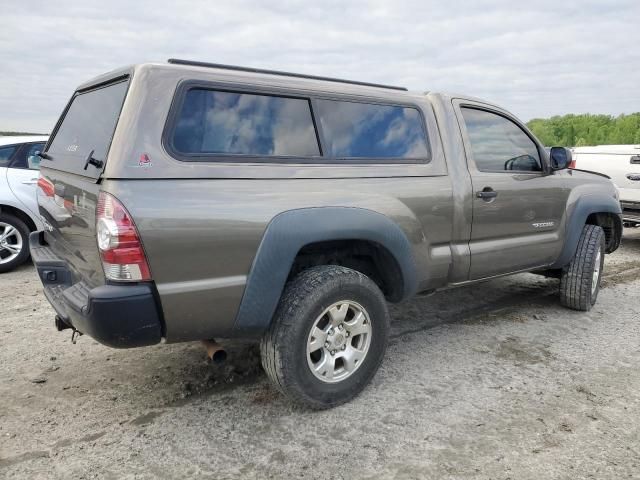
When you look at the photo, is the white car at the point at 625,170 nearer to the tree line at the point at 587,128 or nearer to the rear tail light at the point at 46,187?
the rear tail light at the point at 46,187

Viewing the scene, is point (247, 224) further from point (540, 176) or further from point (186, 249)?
point (540, 176)

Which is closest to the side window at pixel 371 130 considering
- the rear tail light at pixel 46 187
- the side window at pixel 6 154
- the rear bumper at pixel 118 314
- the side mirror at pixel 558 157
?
the rear bumper at pixel 118 314

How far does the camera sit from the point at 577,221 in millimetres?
4434

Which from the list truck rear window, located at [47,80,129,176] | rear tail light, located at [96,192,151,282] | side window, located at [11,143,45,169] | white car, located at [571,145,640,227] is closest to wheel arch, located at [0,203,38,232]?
side window, located at [11,143,45,169]

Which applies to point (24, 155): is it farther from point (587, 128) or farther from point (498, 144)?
point (587, 128)

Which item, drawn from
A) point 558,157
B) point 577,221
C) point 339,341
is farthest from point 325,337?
point 577,221

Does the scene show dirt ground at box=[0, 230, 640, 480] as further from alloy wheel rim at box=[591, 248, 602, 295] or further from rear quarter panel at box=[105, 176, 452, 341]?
rear quarter panel at box=[105, 176, 452, 341]

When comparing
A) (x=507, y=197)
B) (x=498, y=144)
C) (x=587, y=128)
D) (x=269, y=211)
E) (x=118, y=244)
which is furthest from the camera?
(x=587, y=128)

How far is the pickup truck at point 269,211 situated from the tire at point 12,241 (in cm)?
323

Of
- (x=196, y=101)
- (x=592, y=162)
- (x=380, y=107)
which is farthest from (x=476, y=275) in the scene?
(x=592, y=162)

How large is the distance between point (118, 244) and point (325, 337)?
4.10ft

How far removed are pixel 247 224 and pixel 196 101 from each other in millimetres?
664

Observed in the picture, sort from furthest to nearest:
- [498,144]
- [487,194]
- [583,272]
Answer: [583,272] < [498,144] < [487,194]

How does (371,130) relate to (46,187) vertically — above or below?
above
